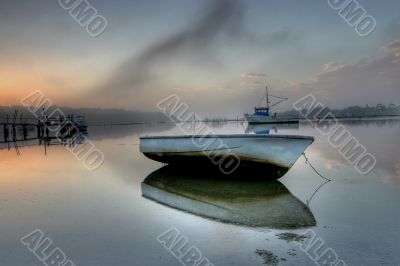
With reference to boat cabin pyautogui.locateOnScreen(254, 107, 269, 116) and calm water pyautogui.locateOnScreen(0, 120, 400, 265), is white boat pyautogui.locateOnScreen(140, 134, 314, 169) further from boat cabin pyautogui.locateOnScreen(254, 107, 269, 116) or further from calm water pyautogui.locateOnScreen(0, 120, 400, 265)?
boat cabin pyautogui.locateOnScreen(254, 107, 269, 116)

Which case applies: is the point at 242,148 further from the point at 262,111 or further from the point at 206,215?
the point at 262,111

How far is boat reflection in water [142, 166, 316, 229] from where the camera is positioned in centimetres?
679

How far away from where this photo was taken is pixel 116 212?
7.61 meters

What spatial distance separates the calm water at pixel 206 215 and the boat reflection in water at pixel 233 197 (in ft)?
0.08

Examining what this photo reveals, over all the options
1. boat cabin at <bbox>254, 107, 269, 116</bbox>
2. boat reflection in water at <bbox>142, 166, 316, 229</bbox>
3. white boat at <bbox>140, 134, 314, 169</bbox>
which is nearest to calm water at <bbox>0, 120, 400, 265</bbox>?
boat reflection in water at <bbox>142, 166, 316, 229</bbox>

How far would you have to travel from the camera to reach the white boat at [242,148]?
1053 centimetres

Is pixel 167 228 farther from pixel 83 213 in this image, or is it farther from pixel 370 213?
pixel 370 213

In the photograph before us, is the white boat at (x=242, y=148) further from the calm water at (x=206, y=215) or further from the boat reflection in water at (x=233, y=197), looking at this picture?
the calm water at (x=206, y=215)

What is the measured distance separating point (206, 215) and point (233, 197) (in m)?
1.77

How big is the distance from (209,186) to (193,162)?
2243 millimetres

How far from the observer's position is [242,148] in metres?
11.0

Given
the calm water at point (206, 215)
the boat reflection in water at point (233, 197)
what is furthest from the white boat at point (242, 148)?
the calm water at point (206, 215)

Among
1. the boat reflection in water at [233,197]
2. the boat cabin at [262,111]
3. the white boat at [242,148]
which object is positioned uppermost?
the white boat at [242,148]

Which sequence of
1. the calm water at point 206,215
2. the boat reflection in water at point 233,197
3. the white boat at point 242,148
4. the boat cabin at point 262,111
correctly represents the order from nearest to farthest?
the calm water at point 206,215, the boat reflection in water at point 233,197, the white boat at point 242,148, the boat cabin at point 262,111
